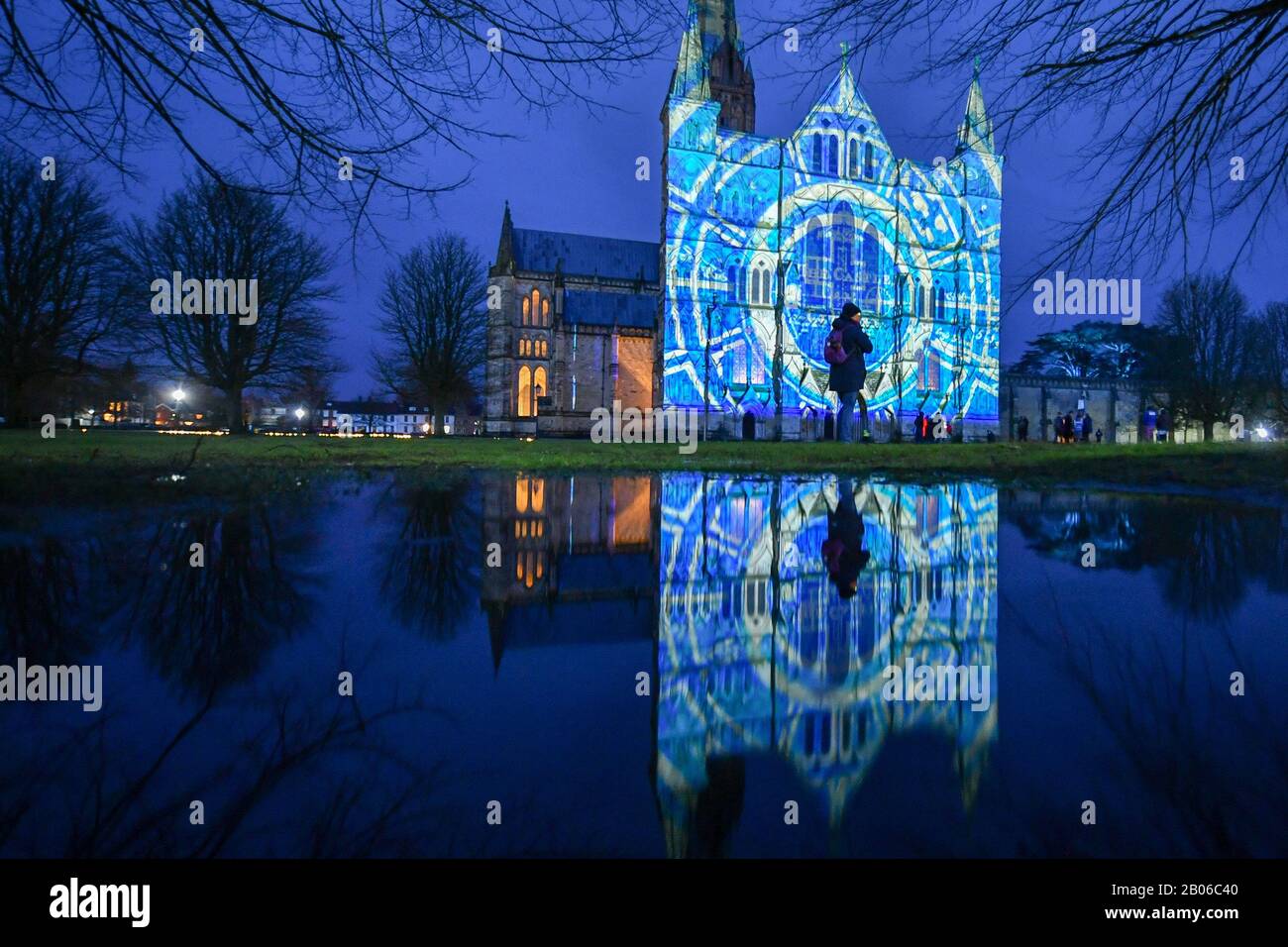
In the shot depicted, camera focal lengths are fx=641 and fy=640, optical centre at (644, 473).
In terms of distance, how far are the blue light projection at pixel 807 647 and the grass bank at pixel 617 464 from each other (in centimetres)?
504

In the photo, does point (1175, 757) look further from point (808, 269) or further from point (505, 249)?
point (505, 249)

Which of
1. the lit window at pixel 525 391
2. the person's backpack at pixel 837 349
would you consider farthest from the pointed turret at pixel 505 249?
the person's backpack at pixel 837 349

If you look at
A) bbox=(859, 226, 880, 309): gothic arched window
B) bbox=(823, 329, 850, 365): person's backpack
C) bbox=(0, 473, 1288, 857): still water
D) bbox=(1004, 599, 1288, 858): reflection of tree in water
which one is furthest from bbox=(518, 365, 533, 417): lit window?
bbox=(1004, 599, 1288, 858): reflection of tree in water

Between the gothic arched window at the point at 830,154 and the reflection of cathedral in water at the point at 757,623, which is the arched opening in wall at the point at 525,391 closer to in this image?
the gothic arched window at the point at 830,154

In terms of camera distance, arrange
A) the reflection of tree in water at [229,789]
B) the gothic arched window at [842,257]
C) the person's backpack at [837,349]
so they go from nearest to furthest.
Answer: the reflection of tree in water at [229,789] → the person's backpack at [837,349] → the gothic arched window at [842,257]

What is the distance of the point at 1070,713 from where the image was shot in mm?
1615

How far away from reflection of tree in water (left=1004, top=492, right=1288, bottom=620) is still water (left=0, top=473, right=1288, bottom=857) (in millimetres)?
41

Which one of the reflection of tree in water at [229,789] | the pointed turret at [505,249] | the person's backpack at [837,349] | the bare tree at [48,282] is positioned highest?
the pointed turret at [505,249]

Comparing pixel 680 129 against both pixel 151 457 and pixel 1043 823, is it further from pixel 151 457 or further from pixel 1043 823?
pixel 1043 823

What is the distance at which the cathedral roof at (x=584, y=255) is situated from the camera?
52.7 meters

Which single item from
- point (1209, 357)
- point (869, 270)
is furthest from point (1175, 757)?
point (1209, 357)

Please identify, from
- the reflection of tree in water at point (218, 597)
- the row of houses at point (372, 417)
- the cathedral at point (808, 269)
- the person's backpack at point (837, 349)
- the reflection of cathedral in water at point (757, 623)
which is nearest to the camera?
the reflection of cathedral in water at point (757, 623)

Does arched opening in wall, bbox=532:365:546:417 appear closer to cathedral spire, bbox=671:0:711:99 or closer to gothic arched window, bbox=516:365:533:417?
gothic arched window, bbox=516:365:533:417

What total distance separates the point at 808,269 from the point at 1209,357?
2137 centimetres
